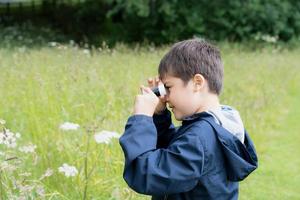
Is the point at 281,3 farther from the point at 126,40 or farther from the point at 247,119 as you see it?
the point at 247,119

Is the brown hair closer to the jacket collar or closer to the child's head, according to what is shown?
the child's head

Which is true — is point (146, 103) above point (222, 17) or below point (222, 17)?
above

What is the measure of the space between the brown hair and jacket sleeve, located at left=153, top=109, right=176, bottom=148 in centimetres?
31

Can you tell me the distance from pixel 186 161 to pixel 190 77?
359 millimetres

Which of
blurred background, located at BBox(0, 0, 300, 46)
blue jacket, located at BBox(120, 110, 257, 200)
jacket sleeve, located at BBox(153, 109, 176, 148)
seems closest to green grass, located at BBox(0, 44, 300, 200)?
jacket sleeve, located at BBox(153, 109, 176, 148)

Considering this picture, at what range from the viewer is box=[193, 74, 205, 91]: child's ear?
7.84 ft

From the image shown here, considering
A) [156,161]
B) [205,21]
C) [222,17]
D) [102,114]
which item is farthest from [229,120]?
[205,21]

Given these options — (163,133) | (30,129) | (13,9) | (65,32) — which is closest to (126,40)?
(65,32)

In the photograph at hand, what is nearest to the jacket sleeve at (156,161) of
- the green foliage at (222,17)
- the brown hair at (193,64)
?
the brown hair at (193,64)

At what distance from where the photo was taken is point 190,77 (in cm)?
241

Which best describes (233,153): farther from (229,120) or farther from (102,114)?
(102,114)

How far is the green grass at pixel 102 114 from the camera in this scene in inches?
162

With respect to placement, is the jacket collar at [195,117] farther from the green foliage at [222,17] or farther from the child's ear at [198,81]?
the green foliage at [222,17]

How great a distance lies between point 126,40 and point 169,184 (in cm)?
1589
